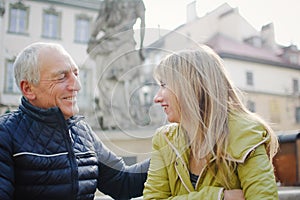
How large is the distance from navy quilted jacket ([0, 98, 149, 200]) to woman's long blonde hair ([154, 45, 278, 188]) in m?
0.40

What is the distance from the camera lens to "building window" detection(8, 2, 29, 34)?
1500cm

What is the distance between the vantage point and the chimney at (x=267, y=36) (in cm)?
2036

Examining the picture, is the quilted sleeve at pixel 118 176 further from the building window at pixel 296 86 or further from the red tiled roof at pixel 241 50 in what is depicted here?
the building window at pixel 296 86

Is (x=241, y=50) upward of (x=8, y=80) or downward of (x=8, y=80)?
upward

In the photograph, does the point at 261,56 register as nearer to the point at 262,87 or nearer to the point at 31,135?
the point at 262,87

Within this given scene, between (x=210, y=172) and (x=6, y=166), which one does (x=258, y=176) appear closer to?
(x=210, y=172)

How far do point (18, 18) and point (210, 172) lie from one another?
15585 mm

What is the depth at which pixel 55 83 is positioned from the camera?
1.34 meters

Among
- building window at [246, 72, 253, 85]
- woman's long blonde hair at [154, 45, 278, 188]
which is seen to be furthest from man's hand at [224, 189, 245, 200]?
building window at [246, 72, 253, 85]

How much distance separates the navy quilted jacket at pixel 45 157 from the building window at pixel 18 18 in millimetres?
14446

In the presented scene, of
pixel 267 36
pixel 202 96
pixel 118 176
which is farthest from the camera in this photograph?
pixel 267 36

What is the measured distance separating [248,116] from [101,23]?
573 cm

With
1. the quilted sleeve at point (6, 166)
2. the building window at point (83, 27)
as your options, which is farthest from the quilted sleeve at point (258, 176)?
the building window at point (83, 27)

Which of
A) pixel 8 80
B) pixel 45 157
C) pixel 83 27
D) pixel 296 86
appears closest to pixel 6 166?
pixel 45 157
